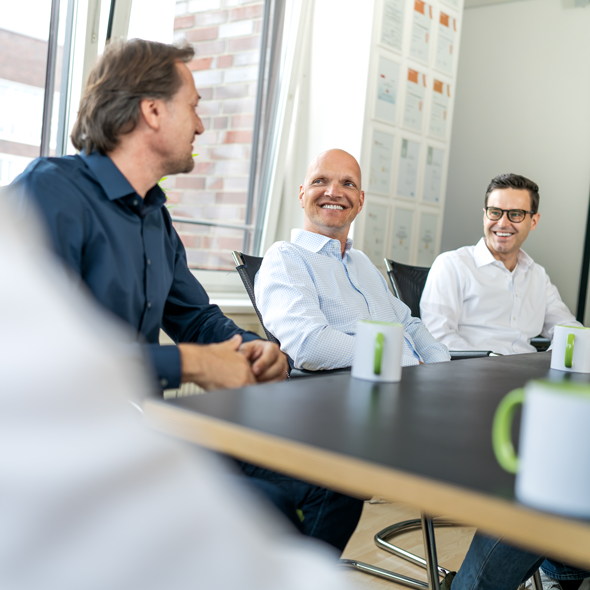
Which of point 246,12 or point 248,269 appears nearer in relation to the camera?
point 248,269

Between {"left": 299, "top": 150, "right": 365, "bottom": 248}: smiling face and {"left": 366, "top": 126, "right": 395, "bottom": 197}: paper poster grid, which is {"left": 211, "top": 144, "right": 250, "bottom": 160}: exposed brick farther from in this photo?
{"left": 299, "top": 150, "right": 365, "bottom": 248}: smiling face

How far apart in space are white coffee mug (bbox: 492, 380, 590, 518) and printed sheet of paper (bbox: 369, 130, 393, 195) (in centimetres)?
301

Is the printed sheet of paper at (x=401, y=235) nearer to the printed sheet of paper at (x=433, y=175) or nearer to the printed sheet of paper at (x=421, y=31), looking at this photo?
the printed sheet of paper at (x=433, y=175)

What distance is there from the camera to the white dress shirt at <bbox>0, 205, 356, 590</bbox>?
65 cm

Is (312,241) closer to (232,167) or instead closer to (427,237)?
(232,167)

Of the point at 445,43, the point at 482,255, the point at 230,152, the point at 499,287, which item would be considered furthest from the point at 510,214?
the point at 230,152

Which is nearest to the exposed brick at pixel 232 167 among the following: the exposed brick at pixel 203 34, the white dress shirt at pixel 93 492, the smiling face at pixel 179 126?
the exposed brick at pixel 203 34

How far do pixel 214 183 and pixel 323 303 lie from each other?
1536mm

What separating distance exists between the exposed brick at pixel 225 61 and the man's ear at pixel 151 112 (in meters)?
2.04

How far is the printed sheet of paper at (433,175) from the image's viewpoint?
3961 millimetres

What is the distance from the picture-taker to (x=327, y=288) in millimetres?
2141

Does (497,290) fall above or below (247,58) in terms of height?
below

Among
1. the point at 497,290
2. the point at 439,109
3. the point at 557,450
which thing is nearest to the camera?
the point at 557,450

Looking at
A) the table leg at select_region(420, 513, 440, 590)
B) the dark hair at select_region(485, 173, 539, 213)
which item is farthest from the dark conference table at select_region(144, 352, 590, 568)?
the dark hair at select_region(485, 173, 539, 213)
